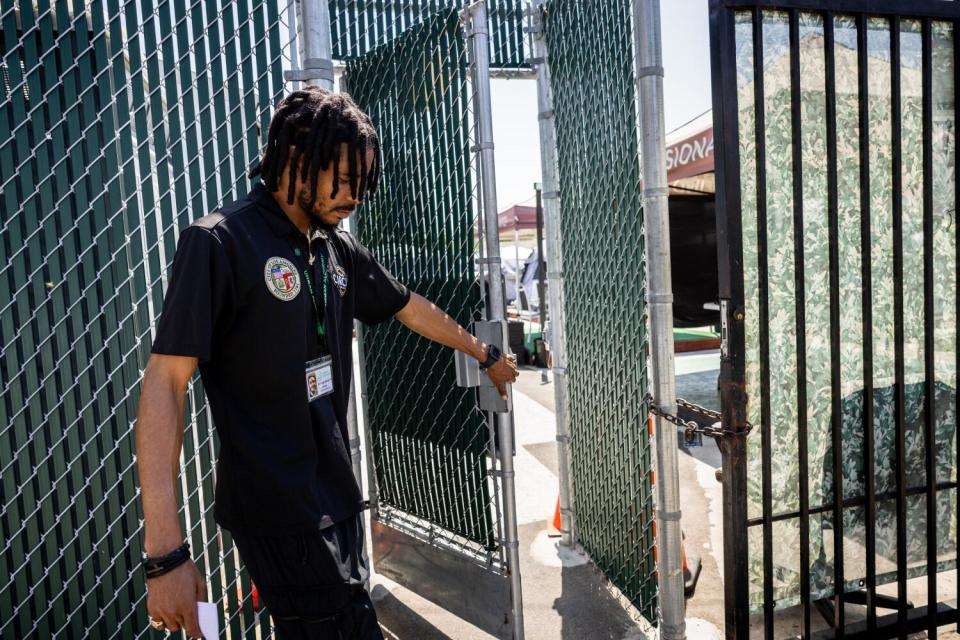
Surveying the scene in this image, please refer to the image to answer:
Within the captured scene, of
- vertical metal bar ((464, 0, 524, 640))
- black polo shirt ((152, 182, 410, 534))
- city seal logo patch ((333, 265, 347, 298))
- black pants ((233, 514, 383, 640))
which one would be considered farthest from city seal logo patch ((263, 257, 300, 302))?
vertical metal bar ((464, 0, 524, 640))

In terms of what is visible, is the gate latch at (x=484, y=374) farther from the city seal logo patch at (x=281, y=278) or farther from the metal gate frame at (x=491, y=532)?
the city seal logo patch at (x=281, y=278)

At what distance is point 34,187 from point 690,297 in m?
8.41

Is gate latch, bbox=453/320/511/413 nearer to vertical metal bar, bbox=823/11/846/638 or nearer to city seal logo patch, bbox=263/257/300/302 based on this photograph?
city seal logo patch, bbox=263/257/300/302

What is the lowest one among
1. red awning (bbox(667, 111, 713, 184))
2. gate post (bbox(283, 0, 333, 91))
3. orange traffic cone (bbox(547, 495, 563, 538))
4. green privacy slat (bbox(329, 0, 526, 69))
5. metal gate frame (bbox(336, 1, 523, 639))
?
orange traffic cone (bbox(547, 495, 563, 538))

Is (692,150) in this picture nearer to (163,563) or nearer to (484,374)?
(484,374)

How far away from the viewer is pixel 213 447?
2.73 metres

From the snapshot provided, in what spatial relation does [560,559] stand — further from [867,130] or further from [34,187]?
[34,187]

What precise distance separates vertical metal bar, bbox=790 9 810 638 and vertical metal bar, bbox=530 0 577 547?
1718 mm

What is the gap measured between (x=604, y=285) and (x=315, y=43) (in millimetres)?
1987

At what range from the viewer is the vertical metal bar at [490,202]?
3.00 m

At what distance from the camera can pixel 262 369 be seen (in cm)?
188

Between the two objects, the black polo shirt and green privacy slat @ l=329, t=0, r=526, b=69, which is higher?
green privacy slat @ l=329, t=0, r=526, b=69

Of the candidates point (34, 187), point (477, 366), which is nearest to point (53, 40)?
point (34, 187)

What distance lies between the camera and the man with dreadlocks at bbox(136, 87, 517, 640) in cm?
175
